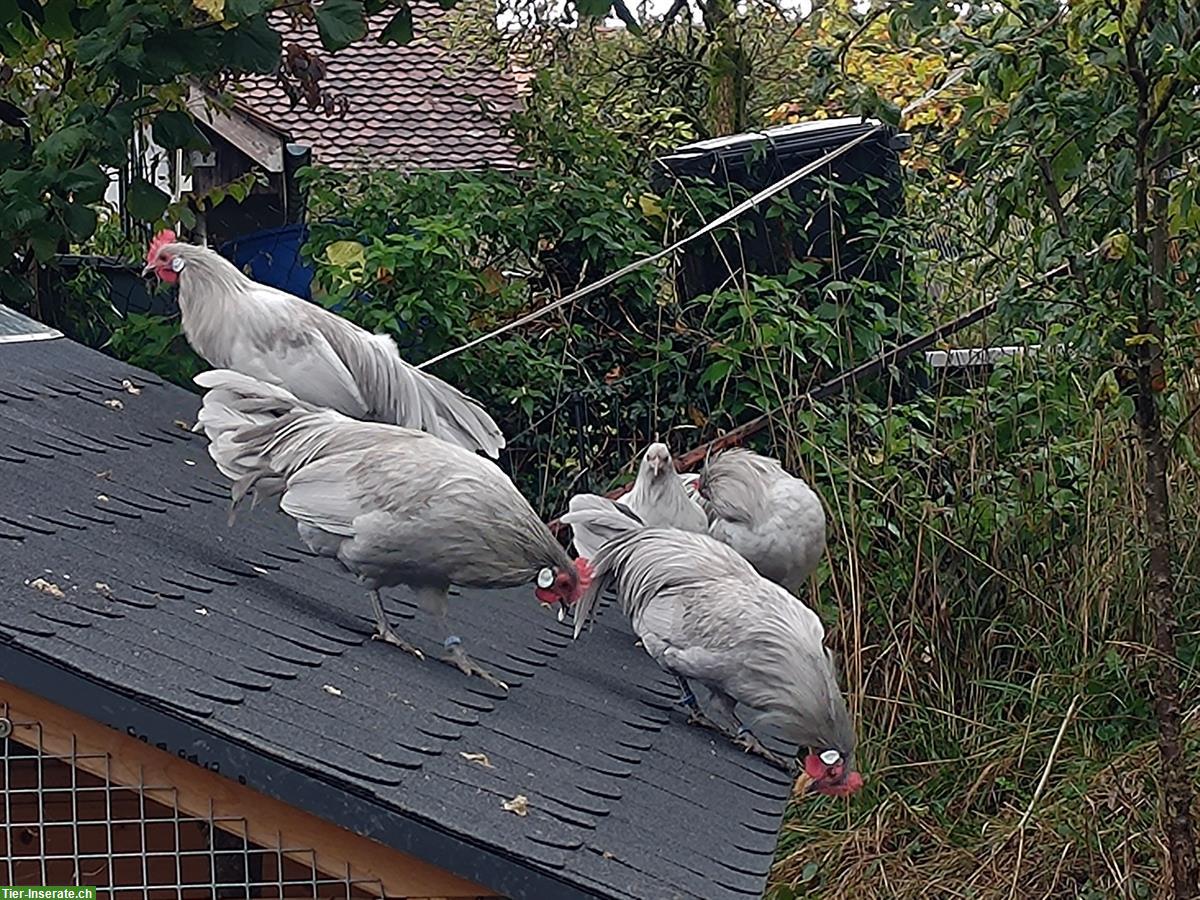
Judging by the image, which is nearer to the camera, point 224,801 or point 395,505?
point 224,801

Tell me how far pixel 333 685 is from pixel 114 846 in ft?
2.16

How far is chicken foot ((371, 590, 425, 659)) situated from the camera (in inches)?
125

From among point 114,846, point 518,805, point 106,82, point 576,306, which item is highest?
point 106,82

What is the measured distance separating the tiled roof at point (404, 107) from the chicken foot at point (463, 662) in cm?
1158

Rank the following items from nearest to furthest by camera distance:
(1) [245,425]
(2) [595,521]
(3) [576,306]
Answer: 1. (1) [245,425]
2. (2) [595,521]
3. (3) [576,306]

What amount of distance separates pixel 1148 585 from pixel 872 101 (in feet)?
7.67

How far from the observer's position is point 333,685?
2.63 meters

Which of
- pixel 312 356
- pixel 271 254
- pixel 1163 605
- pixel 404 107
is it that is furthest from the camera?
pixel 404 107

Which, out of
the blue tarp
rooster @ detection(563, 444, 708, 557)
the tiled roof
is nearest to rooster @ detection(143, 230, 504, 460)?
rooster @ detection(563, 444, 708, 557)

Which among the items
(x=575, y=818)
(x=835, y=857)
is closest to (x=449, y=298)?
(x=835, y=857)

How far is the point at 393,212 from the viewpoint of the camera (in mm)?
7016

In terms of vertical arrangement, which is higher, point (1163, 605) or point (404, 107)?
point (404, 107)

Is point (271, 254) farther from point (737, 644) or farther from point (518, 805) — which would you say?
point (518, 805)

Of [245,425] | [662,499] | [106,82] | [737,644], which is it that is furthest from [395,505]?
[106,82]
